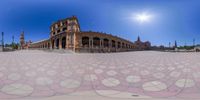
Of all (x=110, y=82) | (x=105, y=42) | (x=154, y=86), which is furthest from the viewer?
(x=105, y=42)

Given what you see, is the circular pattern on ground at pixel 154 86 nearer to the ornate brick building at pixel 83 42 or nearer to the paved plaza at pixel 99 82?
the paved plaza at pixel 99 82

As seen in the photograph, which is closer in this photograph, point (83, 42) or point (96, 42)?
point (83, 42)

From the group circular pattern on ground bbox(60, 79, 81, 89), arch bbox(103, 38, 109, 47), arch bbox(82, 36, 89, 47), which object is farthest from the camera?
arch bbox(103, 38, 109, 47)

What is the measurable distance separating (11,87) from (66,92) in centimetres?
224

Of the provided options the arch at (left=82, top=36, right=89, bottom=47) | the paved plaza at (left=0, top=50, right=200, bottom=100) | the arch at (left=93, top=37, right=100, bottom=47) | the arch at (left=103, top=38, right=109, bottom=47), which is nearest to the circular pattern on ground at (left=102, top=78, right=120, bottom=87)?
the paved plaza at (left=0, top=50, right=200, bottom=100)

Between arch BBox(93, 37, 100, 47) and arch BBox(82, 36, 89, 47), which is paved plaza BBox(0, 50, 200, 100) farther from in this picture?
arch BBox(93, 37, 100, 47)

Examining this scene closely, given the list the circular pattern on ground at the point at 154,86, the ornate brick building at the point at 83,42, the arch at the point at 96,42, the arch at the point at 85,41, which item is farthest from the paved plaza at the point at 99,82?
the arch at the point at 96,42

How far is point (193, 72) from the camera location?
8727 millimetres

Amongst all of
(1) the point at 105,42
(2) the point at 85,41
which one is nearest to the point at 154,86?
(2) the point at 85,41

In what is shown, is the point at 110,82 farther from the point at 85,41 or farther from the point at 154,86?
the point at 85,41

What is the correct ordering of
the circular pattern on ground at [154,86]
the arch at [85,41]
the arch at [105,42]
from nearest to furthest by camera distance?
the circular pattern on ground at [154,86], the arch at [85,41], the arch at [105,42]

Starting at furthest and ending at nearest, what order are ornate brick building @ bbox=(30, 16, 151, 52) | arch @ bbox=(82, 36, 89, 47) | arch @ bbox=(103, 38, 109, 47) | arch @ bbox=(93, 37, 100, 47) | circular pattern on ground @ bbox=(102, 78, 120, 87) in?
arch @ bbox=(103, 38, 109, 47), arch @ bbox=(93, 37, 100, 47), arch @ bbox=(82, 36, 89, 47), ornate brick building @ bbox=(30, 16, 151, 52), circular pattern on ground @ bbox=(102, 78, 120, 87)

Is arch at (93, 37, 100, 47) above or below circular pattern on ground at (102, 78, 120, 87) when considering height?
above

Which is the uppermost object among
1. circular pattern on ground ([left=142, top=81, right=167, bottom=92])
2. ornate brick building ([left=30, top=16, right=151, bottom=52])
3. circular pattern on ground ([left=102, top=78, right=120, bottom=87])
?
ornate brick building ([left=30, top=16, right=151, bottom=52])
